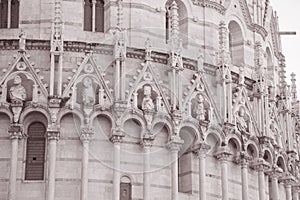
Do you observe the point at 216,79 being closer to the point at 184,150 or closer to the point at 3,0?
the point at 184,150

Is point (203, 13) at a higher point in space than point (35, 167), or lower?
higher

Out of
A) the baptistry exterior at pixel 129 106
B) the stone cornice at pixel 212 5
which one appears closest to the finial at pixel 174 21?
the baptistry exterior at pixel 129 106

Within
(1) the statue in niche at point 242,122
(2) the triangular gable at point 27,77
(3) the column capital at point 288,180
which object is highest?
(2) the triangular gable at point 27,77

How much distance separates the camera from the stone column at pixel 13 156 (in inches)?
901

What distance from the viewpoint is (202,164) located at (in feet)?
81.7

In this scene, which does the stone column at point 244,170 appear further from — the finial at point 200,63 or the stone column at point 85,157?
the stone column at point 85,157

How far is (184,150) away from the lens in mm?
25359

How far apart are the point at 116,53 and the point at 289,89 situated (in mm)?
7821

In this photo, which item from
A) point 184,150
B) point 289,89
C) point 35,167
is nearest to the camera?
point 35,167

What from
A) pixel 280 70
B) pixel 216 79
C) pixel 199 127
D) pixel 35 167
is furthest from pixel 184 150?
pixel 280 70

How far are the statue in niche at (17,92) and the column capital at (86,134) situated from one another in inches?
72.8

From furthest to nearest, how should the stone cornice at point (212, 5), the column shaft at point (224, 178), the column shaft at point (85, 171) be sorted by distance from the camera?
the stone cornice at point (212, 5), the column shaft at point (224, 178), the column shaft at point (85, 171)

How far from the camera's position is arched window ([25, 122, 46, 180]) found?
23.7m

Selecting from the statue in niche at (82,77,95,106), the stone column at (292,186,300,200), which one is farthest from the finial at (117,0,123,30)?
the stone column at (292,186,300,200)
